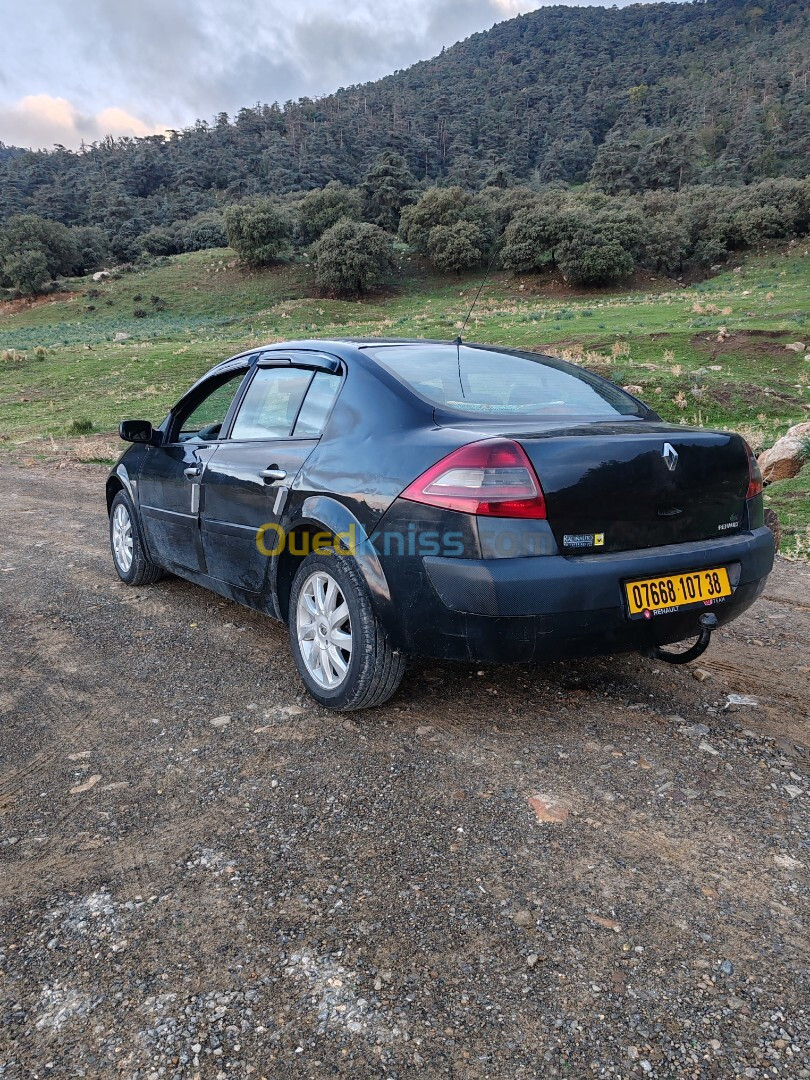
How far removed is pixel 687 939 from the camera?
187 cm

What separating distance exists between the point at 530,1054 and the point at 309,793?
1228 millimetres

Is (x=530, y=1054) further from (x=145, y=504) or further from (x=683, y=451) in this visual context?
(x=145, y=504)

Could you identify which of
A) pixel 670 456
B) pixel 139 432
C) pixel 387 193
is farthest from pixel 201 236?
pixel 670 456

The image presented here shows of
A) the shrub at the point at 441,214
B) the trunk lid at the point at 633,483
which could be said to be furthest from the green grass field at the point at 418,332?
the trunk lid at the point at 633,483

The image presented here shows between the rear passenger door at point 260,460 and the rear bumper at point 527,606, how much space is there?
3.05 ft

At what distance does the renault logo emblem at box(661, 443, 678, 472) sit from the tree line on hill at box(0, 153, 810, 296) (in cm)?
4959

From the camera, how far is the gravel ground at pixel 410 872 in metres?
1.60

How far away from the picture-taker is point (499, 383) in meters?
3.38

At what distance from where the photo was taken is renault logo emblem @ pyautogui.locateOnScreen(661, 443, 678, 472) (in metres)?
2.78

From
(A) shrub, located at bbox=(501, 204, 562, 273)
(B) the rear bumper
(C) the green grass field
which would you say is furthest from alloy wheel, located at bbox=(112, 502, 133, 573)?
(A) shrub, located at bbox=(501, 204, 562, 273)

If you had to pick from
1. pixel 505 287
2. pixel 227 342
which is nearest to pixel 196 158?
pixel 505 287

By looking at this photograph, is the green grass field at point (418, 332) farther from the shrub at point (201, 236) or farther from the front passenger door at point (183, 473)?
the shrub at point (201, 236)

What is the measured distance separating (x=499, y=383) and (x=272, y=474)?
1.18m

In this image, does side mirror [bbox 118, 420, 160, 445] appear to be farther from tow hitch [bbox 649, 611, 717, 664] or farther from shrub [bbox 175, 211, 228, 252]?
shrub [bbox 175, 211, 228, 252]
